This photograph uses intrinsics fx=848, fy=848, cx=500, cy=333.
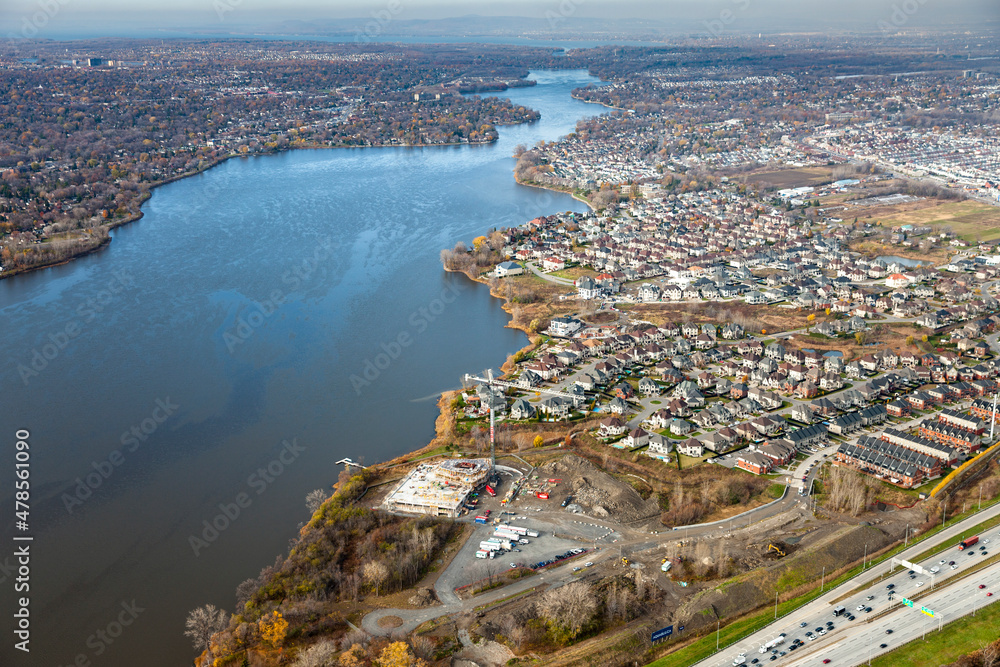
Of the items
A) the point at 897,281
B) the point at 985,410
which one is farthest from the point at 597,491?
the point at 897,281

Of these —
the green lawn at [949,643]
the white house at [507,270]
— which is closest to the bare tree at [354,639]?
the green lawn at [949,643]

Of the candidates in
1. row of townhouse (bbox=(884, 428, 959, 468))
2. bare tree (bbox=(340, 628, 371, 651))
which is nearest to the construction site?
bare tree (bbox=(340, 628, 371, 651))

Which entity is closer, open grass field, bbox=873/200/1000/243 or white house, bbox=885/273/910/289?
white house, bbox=885/273/910/289

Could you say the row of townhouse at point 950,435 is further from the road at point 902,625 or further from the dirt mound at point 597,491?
the dirt mound at point 597,491

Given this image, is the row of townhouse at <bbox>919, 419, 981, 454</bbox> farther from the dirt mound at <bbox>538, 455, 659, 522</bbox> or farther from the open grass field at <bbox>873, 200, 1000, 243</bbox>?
the open grass field at <bbox>873, 200, 1000, 243</bbox>

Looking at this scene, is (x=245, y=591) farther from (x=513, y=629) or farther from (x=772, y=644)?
(x=772, y=644)

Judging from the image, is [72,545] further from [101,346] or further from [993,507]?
[993,507]

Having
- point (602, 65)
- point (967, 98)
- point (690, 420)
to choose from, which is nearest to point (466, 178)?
point (690, 420)

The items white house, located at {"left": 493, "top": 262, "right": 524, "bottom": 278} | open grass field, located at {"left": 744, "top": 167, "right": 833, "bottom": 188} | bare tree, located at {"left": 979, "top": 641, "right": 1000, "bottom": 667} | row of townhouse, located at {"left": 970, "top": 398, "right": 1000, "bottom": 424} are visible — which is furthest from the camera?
open grass field, located at {"left": 744, "top": 167, "right": 833, "bottom": 188}

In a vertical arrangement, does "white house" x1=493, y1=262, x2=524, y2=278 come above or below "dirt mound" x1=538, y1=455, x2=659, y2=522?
above
